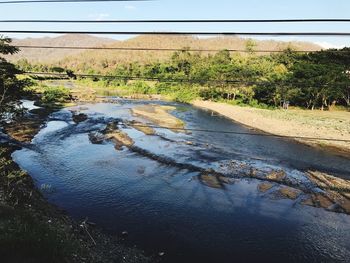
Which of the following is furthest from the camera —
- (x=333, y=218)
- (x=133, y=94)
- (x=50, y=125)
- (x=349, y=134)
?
(x=133, y=94)

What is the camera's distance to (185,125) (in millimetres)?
59406

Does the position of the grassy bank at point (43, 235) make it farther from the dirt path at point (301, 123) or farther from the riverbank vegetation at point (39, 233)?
the dirt path at point (301, 123)

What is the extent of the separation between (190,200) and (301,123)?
38793 mm

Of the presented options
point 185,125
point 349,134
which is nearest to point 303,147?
point 349,134

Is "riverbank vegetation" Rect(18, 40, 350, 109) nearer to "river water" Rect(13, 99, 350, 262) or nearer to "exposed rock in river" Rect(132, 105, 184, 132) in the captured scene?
"exposed rock in river" Rect(132, 105, 184, 132)

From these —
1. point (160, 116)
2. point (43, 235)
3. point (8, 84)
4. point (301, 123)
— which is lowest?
point (160, 116)

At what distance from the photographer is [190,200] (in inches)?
1075

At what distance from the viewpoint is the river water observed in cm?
2088

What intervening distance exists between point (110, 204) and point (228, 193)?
922 centimetres

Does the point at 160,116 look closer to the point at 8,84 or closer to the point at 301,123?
the point at 301,123

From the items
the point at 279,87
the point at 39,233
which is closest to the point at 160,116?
the point at 279,87

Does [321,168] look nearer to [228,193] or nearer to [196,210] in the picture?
[228,193]

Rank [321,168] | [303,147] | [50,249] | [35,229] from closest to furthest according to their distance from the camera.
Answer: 1. [50,249]
2. [35,229]
3. [321,168]
4. [303,147]

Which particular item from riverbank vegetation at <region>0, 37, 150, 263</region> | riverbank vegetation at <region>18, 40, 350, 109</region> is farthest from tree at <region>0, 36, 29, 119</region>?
riverbank vegetation at <region>18, 40, 350, 109</region>
